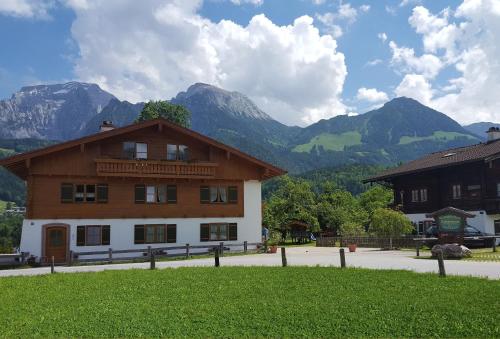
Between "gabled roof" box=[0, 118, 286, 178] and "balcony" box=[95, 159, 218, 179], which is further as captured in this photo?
"balcony" box=[95, 159, 218, 179]

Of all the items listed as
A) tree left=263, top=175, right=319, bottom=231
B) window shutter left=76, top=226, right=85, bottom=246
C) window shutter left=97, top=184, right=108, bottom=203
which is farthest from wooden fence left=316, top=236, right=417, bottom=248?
window shutter left=76, top=226, right=85, bottom=246

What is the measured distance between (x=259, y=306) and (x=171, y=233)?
23977 millimetres

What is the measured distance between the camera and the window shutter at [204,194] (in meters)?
37.4

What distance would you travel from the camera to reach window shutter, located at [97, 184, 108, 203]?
1348 inches

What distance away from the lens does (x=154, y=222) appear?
1401 inches

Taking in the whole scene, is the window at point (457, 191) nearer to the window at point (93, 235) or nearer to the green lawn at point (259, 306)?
the green lawn at point (259, 306)

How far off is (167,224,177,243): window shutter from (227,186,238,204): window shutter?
16.1 ft

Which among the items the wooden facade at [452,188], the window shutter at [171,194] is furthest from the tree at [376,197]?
the window shutter at [171,194]

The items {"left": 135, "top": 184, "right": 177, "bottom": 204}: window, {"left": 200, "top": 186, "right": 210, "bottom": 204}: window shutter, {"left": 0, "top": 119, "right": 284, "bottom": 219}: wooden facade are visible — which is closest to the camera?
{"left": 0, "top": 119, "right": 284, "bottom": 219}: wooden facade

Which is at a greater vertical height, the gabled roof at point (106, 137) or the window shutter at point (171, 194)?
the gabled roof at point (106, 137)

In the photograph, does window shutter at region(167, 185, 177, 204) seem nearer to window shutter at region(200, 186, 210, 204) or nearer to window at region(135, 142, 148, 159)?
window shutter at region(200, 186, 210, 204)

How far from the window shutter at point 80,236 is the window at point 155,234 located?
357 cm

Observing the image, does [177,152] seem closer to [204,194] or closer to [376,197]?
[204,194]

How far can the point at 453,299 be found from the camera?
1291cm
